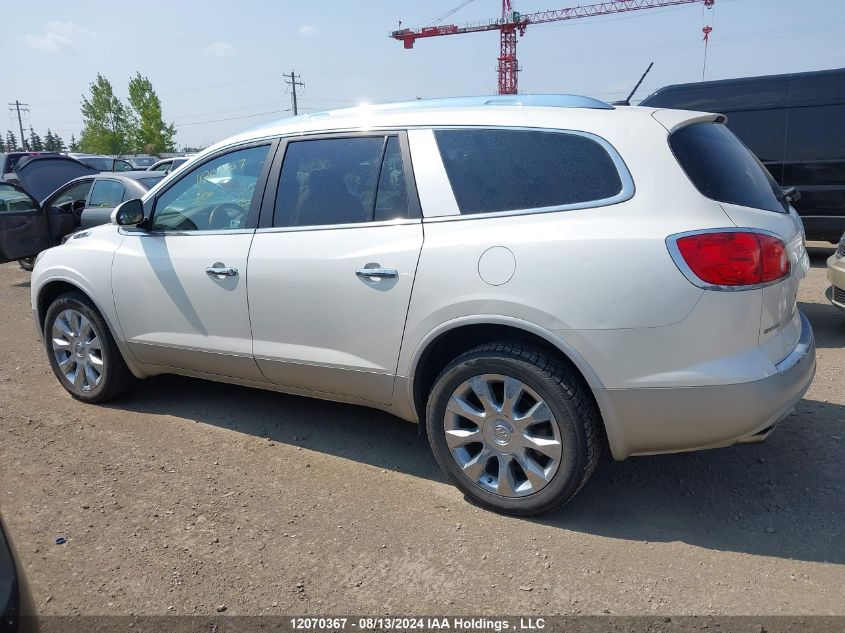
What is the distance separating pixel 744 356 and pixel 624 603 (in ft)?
3.44

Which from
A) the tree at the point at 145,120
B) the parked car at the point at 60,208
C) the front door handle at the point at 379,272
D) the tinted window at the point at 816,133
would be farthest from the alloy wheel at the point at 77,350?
the tree at the point at 145,120

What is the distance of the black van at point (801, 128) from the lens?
7617mm

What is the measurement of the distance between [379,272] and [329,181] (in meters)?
0.67

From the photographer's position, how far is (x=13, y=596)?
1556mm

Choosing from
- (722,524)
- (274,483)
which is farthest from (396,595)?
(722,524)

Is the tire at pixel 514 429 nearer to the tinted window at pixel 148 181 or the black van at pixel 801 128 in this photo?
the black van at pixel 801 128

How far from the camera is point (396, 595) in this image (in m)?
2.54

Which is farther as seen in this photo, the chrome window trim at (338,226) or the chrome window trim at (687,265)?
the chrome window trim at (338,226)

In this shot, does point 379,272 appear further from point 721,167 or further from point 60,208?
point 60,208

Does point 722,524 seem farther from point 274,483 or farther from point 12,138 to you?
point 12,138

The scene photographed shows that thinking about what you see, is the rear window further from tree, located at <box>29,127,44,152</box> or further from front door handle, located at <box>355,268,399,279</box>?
tree, located at <box>29,127,44,152</box>

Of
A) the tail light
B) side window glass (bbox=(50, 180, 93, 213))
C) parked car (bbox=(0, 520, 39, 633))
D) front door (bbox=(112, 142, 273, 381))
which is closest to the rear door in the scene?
side window glass (bbox=(50, 180, 93, 213))

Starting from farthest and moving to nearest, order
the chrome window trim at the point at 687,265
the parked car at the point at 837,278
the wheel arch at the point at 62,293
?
the parked car at the point at 837,278
the wheel arch at the point at 62,293
the chrome window trim at the point at 687,265

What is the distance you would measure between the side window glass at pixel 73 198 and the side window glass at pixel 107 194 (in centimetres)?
40
